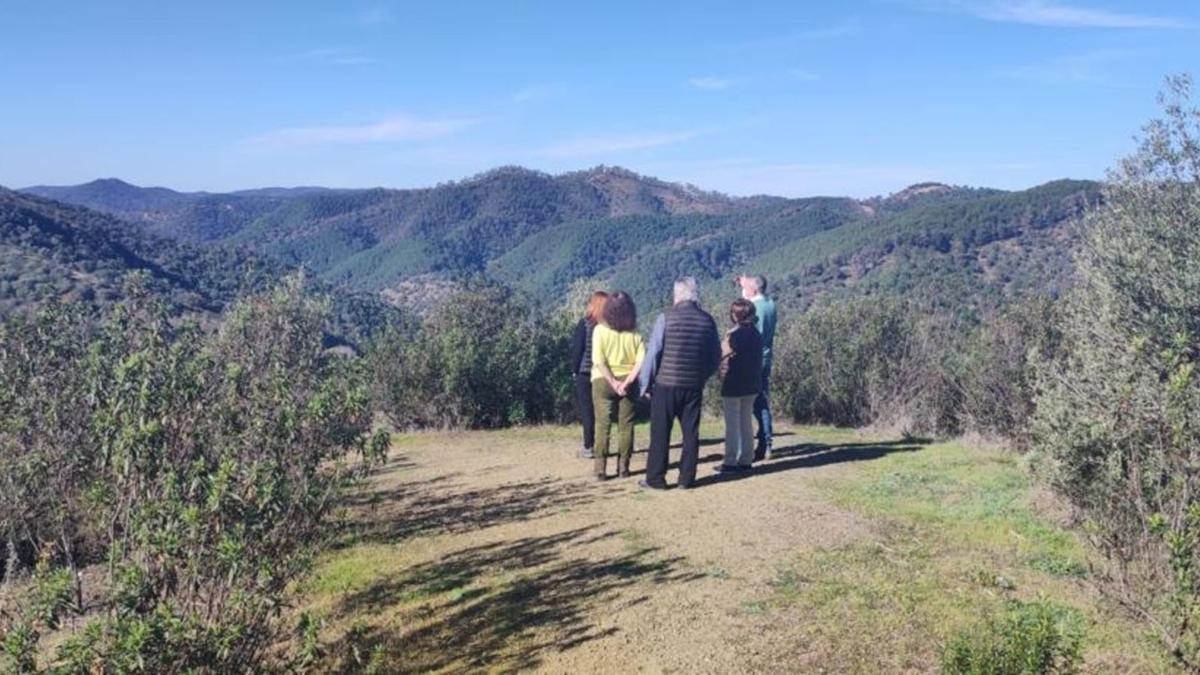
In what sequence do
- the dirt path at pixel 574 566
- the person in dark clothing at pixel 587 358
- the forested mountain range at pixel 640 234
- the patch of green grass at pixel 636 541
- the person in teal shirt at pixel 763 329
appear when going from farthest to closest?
the forested mountain range at pixel 640 234 → the person in teal shirt at pixel 763 329 → the person in dark clothing at pixel 587 358 → the patch of green grass at pixel 636 541 → the dirt path at pixel 574 566

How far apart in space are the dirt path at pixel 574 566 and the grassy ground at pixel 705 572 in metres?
0.02

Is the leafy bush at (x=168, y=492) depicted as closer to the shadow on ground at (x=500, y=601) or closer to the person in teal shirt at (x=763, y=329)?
the shadow on ground at (x=500, y=601)

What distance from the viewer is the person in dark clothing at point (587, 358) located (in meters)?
9.35

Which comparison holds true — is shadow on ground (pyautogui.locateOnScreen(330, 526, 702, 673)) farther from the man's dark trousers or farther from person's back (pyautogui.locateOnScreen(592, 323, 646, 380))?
person's back (pyautogui.locateOnScreen(592, 323, 646, 380))

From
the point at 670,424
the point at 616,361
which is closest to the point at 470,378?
the point at 616,361

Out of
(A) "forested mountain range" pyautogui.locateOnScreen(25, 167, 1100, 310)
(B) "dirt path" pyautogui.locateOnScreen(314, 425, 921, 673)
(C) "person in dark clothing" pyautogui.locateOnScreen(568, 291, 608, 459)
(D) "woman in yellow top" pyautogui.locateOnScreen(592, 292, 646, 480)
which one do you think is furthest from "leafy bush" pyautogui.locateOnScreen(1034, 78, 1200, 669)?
(A) "forested mountain range" pyautogui.locateOnScreen(25, 167, 1100, 310)

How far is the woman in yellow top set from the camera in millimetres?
8602

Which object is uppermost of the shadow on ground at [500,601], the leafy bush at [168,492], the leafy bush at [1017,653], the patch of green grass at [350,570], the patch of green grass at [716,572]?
the leafy bush at [168,492]

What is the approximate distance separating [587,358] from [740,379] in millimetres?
1837

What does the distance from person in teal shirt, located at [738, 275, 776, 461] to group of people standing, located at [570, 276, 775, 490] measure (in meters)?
0.01

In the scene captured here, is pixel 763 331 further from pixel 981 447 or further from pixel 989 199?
pixel 989 199

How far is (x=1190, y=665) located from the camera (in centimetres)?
378

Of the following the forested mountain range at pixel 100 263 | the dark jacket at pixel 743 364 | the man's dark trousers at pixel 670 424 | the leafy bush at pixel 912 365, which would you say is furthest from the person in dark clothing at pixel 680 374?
the forested mountain range at pixel 100 263

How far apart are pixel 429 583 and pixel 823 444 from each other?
6.43 meters
